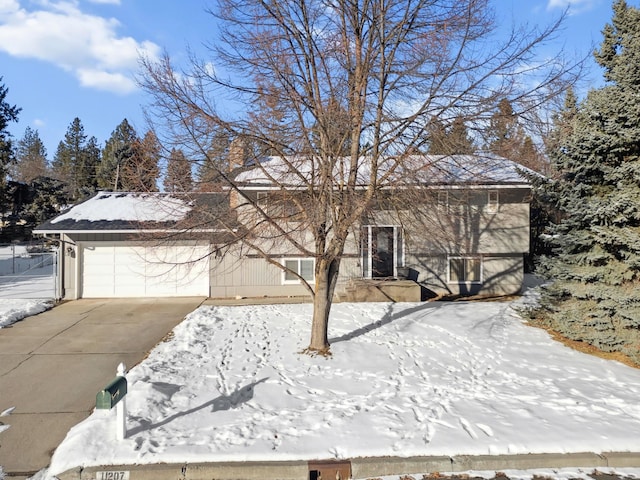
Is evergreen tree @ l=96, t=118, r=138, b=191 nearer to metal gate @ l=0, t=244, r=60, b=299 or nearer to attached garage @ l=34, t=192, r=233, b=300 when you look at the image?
metal gate @ l=0, t=244, r=60, b=299

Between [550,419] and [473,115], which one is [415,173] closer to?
[473,115]

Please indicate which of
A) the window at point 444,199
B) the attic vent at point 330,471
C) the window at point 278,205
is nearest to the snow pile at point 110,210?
the window at point 278,205

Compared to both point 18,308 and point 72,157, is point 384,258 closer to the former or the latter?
point 18,308

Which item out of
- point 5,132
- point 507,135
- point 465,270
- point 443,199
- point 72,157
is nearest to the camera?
point 507,135

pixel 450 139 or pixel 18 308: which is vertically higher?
pixel 450 139

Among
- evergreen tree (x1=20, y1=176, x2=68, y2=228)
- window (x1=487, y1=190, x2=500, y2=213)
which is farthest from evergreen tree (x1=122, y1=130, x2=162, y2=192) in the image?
evergreen tree (x1=20, y1=176, x2=68, y2=228)

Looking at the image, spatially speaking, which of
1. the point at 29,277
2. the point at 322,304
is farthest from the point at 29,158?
the point at 322,304

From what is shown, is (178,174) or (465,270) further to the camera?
(465,270)

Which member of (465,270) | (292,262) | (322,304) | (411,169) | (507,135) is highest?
(507,135)

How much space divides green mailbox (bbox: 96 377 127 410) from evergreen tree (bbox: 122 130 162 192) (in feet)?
11.1

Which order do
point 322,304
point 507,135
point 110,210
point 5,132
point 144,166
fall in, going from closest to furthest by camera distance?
1. point 144,166
2. point 507,135
3. point 322,304
4. point 110,210
5. point 5,132

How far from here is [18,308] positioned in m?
11.1

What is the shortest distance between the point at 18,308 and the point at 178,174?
321 inches

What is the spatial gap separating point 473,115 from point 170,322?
27.5 ft
